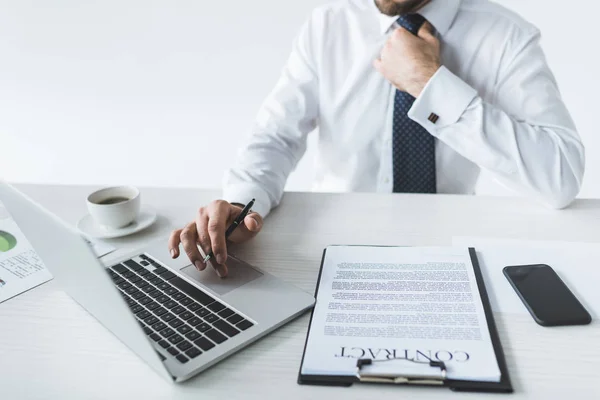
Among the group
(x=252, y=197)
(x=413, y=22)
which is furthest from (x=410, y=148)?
(x=252, y=197)

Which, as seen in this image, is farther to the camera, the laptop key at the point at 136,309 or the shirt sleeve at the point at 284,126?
the shirt sleeve at the point at 284,126

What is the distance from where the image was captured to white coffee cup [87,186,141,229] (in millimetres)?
901

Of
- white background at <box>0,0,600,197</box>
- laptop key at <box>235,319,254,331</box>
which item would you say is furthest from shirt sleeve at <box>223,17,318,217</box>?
white background at <box>0,0,600,197</box>

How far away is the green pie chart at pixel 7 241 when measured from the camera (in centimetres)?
87

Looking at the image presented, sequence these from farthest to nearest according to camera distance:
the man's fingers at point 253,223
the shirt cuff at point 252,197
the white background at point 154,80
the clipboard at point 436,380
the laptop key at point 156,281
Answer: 1. the white background at point 154,80
2. the shirt cuff at point 252,197
3. the man's fingers at point 253,223
4. the laptop key at point 156,281
5. the clipboard at point 436,380

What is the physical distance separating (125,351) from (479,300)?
0.44 meters

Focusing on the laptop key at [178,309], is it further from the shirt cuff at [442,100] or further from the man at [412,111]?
the shirt cuff at [442,100]

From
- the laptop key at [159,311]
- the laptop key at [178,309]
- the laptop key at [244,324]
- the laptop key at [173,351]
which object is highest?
the laptop key at [173,351]

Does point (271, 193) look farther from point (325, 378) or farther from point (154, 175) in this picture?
point (154, 175)

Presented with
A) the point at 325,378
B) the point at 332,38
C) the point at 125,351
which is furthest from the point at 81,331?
the point at 332,38

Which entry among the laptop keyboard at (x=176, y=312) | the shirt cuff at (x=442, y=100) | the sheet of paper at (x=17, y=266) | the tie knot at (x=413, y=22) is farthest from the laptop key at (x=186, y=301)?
the tie knot at (x=413, y=22)

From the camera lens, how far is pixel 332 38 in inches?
49.5

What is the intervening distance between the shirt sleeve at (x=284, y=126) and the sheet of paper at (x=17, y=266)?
15.3 inches

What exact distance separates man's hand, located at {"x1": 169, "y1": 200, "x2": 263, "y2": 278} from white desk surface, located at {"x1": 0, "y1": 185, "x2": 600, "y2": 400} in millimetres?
36
